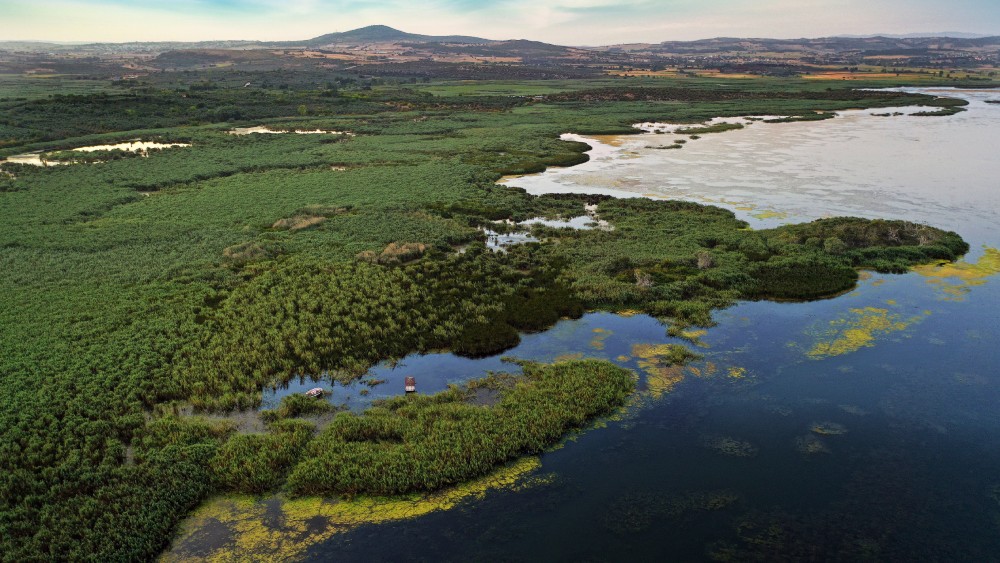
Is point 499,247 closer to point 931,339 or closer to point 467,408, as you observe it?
point 467,408

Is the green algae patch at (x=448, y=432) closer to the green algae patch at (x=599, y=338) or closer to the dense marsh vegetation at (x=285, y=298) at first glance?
the dense marsh vegetation at (x=285, y=298)

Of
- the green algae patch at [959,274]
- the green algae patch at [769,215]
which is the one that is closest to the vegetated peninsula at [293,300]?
the green algae patch at [959,274]

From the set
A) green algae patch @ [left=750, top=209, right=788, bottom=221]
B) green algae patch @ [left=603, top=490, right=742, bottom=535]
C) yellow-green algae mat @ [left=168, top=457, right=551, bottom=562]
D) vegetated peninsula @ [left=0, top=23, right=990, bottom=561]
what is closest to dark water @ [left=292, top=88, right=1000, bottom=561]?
green algae patch @ [left=603, top=490, right=742, bottom=535]

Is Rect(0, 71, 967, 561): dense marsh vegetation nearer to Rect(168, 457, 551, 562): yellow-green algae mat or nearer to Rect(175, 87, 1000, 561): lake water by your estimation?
Rect(168, 457, 551, 562): yellow-green algae mat

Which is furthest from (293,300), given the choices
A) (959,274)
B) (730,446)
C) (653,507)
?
(959,274)

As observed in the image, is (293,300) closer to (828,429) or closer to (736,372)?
(736,372)

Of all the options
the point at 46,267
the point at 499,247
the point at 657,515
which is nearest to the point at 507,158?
the point at 499,247
